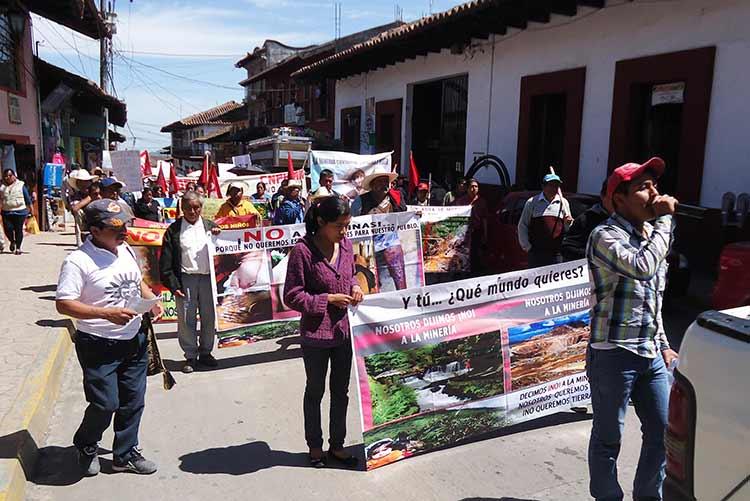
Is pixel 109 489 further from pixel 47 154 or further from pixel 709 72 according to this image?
pixel 47 154

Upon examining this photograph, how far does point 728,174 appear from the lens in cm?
981

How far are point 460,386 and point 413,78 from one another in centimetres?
1679

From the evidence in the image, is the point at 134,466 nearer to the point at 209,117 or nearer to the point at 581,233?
the point at 581,233

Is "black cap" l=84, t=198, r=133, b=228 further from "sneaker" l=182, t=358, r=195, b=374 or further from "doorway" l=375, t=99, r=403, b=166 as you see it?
"doorway" l=375, t=99, r=403, b=166

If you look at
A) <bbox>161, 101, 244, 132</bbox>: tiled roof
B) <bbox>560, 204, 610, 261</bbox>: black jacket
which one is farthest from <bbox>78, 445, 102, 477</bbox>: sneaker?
<bbox>161, 101, 244, 132</bbox>: tiled roof

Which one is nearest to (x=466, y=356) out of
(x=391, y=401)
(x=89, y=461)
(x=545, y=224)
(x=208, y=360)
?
(x=391, y=401)

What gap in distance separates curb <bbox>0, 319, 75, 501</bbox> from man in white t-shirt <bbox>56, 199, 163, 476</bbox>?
14.0 inches

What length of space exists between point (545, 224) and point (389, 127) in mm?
15541

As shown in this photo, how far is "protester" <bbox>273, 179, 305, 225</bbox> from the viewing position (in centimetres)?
836

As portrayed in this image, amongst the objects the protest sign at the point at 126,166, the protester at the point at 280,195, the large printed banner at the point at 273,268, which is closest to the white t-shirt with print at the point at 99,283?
the large printed banner at the point at 273,268

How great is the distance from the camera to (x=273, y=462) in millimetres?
4109

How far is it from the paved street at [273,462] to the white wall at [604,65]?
22.5ft

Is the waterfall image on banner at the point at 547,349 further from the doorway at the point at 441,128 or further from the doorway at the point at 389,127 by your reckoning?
the doorway at the point at 389,127

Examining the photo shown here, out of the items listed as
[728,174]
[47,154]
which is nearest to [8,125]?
[47,154]
